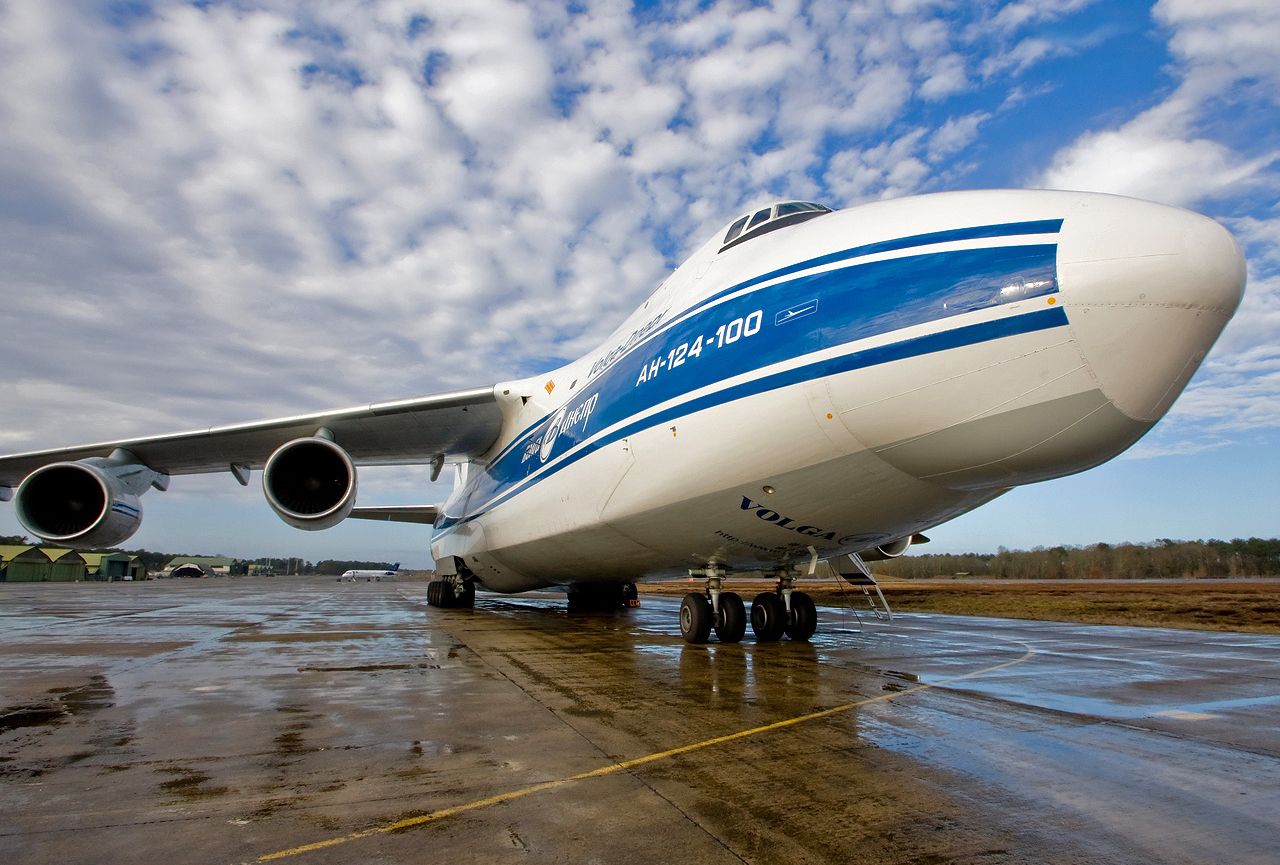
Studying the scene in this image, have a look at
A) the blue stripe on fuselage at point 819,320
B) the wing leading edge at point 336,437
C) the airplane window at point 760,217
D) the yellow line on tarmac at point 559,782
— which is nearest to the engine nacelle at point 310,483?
the wing leading edge at point 336,437

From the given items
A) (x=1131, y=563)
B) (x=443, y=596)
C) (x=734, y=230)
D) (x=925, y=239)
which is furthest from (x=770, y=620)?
(x=1131, y=563)

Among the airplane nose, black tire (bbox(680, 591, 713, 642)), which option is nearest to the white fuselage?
the airplane nose

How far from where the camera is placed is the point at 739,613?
26.1ft

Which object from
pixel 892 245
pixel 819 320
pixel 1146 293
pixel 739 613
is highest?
pixel 892 245

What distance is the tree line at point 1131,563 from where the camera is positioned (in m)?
53.0

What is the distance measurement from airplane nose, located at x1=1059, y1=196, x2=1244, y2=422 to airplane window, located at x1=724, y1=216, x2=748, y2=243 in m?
3.34

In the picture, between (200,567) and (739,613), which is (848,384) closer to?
(739,613)

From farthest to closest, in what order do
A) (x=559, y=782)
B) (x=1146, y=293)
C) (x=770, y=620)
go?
1. (x=770, y=620)
2. (x=1146, y=293)
3. (x=559, y=782)

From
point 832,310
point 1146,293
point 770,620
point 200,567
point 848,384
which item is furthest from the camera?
point 200,567

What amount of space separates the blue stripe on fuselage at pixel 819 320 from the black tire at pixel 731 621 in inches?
90.1

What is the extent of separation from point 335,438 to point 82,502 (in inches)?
146

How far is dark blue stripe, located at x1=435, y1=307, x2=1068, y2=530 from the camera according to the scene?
4.30m

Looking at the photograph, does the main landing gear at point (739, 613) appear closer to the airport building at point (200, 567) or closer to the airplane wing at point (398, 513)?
the airplane wing at point (398, 513)

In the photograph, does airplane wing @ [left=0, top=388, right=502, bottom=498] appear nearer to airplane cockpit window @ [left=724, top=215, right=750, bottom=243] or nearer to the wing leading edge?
the wing leading edge
